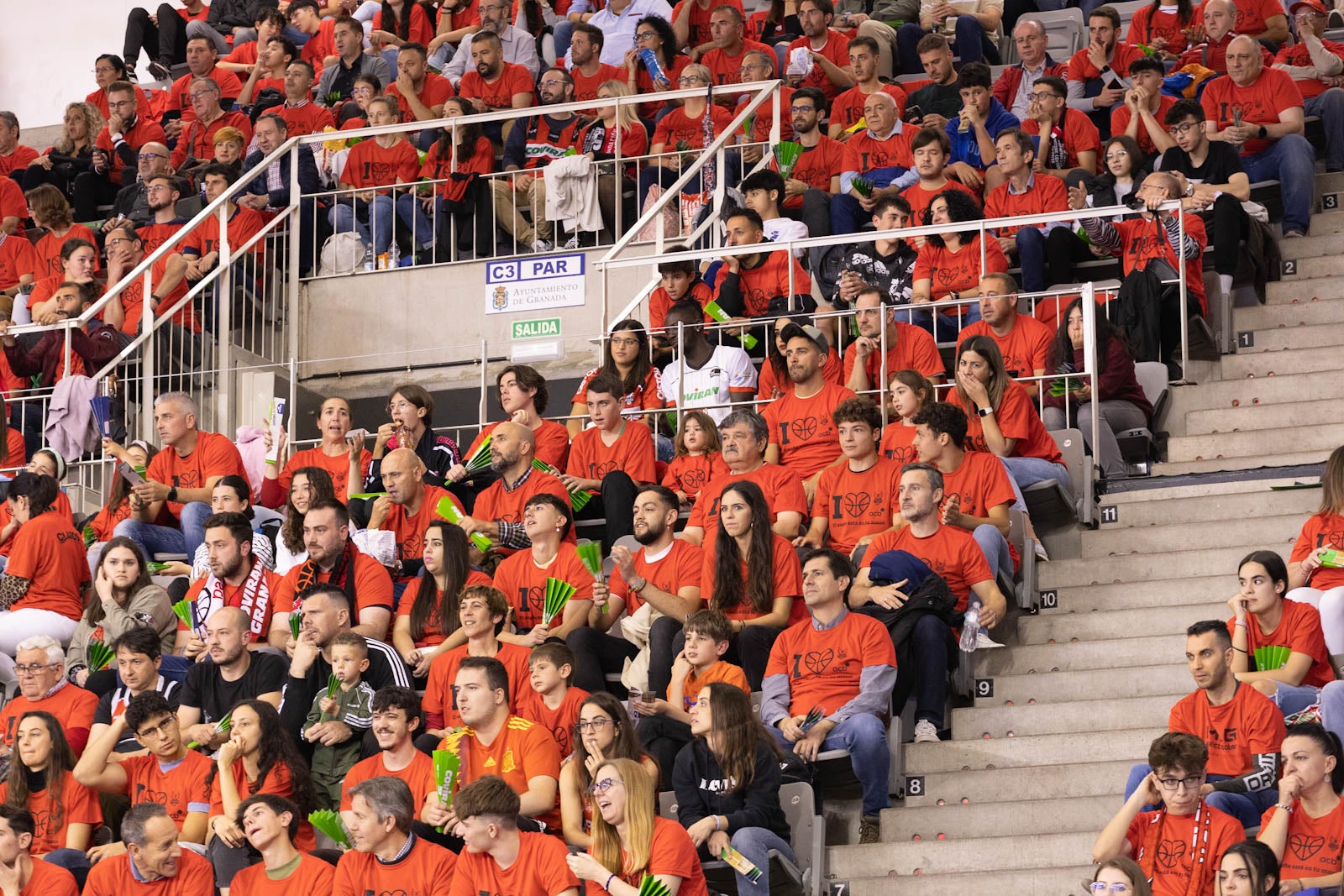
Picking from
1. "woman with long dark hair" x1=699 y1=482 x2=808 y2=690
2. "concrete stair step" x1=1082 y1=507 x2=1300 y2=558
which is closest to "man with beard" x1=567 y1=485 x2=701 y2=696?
"woman with long dark hair" x1=699 y1=482 x2=808 y2=690

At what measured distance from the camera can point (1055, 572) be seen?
9.93 meters

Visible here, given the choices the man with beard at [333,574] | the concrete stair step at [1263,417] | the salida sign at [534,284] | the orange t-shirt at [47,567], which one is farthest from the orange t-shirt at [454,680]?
the salida sign at [534,284]

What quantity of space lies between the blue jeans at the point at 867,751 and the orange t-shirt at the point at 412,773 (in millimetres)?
1516

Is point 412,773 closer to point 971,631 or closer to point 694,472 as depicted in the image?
point 971,631

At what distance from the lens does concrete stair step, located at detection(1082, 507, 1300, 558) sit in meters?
9.77

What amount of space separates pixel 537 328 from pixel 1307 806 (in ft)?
22.5

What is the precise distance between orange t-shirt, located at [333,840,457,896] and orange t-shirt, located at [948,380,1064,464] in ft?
10.5

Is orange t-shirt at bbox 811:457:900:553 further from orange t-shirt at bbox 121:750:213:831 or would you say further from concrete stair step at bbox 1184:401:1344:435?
orange t-shirt at bbox 121:750:213:831

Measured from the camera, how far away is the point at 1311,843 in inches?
298

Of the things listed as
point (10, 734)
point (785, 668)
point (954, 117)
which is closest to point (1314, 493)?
point (785, 668)

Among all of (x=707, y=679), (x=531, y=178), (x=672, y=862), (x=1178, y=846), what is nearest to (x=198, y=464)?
(x=531, y=178)

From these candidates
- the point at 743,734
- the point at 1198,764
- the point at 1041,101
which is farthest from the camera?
the point at 1041,101

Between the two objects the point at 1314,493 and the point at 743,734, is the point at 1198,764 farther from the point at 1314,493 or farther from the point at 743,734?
the point at 1314,493

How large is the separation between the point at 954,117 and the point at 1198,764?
6.99 metres
